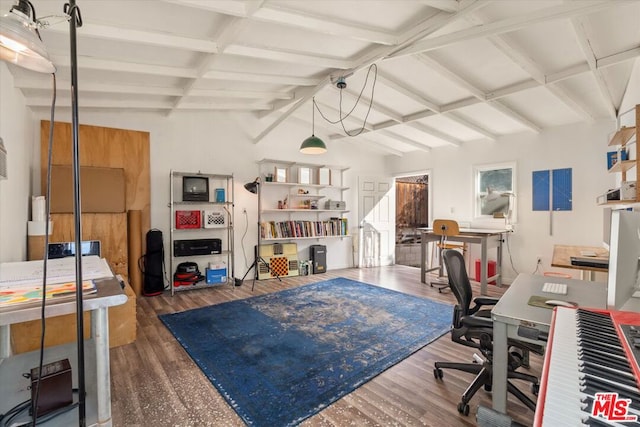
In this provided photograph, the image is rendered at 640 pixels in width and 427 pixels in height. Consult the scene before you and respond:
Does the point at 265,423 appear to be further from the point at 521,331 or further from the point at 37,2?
the point at 37,2

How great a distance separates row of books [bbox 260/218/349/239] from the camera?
17.7ft

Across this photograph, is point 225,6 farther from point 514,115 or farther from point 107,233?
point 514,115

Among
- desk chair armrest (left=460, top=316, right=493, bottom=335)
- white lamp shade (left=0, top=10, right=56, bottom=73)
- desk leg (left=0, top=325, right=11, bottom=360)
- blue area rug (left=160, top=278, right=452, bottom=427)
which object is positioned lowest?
blue area rug (left=160, top=278, right=452, bottom=427)

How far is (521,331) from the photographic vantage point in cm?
141

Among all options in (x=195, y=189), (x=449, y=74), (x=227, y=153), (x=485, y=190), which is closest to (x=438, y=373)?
(x=449, y=74)

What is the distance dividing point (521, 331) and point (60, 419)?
2049 millimetres

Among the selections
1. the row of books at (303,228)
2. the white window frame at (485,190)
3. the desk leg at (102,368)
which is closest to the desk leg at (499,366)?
the desk leg at (102,368)

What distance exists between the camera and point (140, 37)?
8.09ft

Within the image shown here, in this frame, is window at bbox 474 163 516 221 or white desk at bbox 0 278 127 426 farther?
window at bbox 474 163 516 221

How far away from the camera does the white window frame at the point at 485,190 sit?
5.14m

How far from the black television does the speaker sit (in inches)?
87.7

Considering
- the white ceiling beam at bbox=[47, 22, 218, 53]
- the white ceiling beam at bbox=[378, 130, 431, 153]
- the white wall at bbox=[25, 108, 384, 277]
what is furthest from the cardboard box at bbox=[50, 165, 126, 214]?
the white ceiling beam at bbox=[378, 130, 431, 153]

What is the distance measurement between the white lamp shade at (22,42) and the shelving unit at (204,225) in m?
3.20

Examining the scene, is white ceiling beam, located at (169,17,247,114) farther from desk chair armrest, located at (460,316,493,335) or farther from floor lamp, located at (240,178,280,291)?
desk chair armrest, located at (460,316,493,335)
